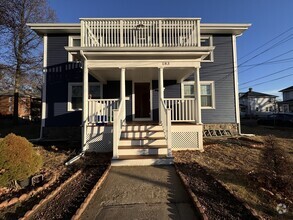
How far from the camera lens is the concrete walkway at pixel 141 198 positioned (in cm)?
292

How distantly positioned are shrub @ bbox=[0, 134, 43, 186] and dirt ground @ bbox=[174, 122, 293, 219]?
11.9 feet

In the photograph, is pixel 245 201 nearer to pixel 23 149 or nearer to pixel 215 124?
pixel 23 149

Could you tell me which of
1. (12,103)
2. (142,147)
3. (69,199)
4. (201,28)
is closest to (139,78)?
(201,28)

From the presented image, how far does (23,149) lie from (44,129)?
6.51m

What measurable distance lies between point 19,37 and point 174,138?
57.0ft

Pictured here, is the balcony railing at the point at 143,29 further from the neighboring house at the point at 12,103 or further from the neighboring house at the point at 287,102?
the neighboring house at the point at 287,102

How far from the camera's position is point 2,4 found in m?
15.3

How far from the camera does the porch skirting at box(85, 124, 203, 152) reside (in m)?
7.05

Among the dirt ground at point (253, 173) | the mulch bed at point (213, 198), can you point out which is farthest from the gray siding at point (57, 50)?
the mulch bed at point (213, 198)

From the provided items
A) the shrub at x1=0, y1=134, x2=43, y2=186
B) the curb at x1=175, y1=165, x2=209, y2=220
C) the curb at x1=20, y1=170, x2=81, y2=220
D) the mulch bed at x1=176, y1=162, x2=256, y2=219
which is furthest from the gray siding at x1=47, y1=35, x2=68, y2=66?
the curb at x1=175, y1=165, x2=209, y2=220

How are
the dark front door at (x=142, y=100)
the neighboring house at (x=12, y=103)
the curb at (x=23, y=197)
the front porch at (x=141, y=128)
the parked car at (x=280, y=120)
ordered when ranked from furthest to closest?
the neighboring house at (x=12, y=103) < the parked car at (x=280, y=120) < the dark front door at (x=142, y=100) < the front porch at (x=141, y=128) < the curb at (x=23, y=197)

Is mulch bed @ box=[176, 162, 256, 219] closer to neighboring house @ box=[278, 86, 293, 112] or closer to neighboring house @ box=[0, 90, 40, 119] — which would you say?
neighboring house @ box=[0, 90, 40, 119]

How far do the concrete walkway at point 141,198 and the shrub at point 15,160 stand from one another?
1.71 meters

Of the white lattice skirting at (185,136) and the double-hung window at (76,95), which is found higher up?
the double-hung window at (76,95)
